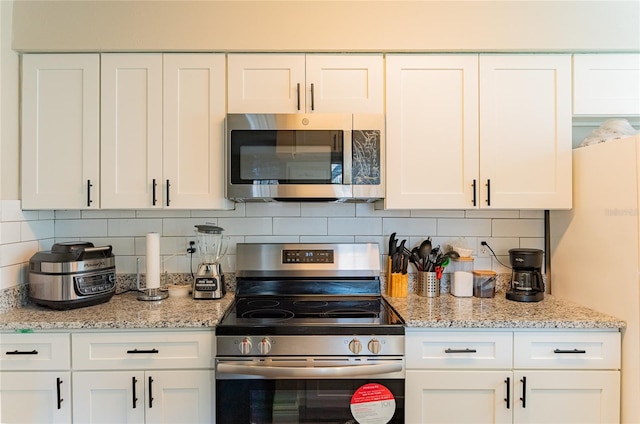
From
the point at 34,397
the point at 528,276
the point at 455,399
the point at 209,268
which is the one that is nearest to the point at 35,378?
the point at 34,397

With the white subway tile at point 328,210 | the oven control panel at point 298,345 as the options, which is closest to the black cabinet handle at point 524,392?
the oven control panel at point 298,345

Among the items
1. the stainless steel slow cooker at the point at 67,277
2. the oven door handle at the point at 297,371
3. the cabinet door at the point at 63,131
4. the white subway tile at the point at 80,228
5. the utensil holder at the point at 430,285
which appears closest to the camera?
the oven door handle at the point at 297,371

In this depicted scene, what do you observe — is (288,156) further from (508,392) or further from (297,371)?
(508,392)

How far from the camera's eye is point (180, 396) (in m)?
1.64

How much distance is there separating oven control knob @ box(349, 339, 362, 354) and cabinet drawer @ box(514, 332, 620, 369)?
0.69m

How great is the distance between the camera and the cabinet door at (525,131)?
194cm

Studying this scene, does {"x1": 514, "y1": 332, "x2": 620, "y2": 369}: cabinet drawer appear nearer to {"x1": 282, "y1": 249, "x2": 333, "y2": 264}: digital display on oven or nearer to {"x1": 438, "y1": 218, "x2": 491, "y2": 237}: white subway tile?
{"x1": 438, "y1": 218, "x2": 491, "y2": 237}: white subway tile

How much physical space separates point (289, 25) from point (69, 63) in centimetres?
114

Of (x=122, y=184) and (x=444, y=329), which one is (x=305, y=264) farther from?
(x=122, y=184)

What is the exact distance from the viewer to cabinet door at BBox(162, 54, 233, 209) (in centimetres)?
193

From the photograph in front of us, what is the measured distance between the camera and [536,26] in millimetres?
1917

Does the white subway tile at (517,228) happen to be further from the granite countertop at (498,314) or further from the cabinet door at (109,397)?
the cabinet door at (109,397)

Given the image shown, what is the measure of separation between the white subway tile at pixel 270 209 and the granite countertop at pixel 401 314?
1.80 feet

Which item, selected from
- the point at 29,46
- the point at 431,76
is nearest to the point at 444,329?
the point at 431,76
